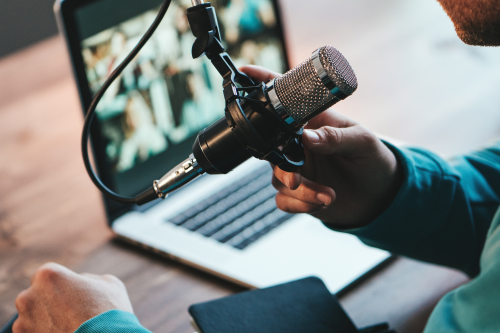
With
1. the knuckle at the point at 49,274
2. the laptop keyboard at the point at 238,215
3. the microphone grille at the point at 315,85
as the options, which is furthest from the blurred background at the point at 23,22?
the microphone grille at the point at 315,85

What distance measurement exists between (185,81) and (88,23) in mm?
200

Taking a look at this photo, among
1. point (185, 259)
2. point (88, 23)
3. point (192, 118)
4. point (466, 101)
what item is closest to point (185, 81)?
point (192, 118)

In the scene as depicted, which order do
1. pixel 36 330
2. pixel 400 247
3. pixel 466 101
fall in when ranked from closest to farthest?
1. pixel 36 330
2. pixel 400 247
3. pixel 466 101

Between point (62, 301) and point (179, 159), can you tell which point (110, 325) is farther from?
point (179, 159)

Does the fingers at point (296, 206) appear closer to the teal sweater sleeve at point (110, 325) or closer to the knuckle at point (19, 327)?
the teal sweater sleeve at point (110, 325)

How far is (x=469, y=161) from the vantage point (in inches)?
28.3

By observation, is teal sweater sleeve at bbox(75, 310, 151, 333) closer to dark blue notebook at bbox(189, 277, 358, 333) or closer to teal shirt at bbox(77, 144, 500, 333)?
dark blue notebook at bbox(189, 277, 358, 333)

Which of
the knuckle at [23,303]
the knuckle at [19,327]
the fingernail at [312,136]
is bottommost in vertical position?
the knuckle at [19,327]

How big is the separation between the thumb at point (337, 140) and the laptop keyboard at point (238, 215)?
0.24 m

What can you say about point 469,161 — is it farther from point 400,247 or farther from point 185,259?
point 185,259

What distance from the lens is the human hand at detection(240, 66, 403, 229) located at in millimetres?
559

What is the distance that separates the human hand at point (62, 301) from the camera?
0.52 metres

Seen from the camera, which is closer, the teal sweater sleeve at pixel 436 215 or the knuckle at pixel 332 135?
the knuckle at pixel 332 135

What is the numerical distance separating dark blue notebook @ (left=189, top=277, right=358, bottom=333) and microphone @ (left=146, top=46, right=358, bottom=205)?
19 centimetres
